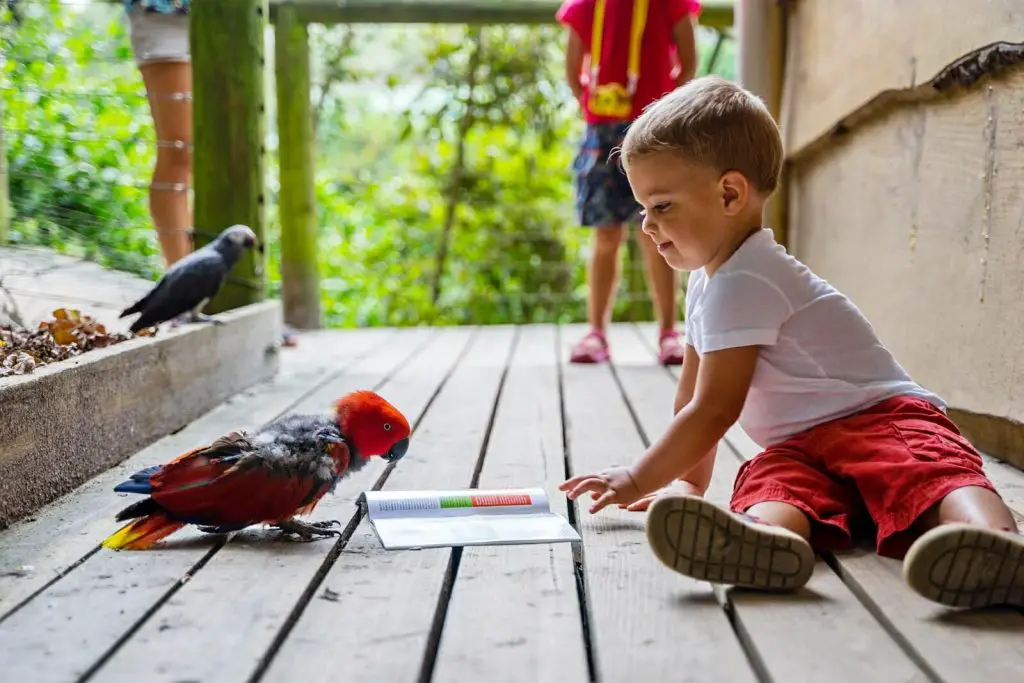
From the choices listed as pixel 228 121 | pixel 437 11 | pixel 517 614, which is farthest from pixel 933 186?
pixel 437 11

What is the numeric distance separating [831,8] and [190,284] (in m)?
1.83

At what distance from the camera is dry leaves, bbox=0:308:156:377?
1.81 m

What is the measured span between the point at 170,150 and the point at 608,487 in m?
2.18

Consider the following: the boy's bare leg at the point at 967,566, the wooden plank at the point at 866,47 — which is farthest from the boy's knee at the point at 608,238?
the boy's bare leg at the point at 967,566

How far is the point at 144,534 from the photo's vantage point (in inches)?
58.0

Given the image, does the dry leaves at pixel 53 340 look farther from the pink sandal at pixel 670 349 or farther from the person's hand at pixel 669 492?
the pink sandal at pixel 670 349

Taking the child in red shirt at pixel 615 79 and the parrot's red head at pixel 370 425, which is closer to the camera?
the parrot's red head at pixel 370 425

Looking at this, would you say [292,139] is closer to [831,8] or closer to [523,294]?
[523,294]

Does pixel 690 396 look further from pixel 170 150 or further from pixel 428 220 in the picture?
pixel 428 220

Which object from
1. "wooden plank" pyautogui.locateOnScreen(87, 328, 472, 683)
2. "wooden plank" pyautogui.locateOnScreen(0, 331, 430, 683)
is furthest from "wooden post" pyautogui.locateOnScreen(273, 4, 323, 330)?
"wooden plank" pyautogui.locateOnScreen(0, 331, 430, 683)

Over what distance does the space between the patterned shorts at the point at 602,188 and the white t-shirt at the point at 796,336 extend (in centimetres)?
181

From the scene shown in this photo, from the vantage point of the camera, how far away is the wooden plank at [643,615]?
1061 millimetres

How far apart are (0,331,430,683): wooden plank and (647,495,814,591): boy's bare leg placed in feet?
1.64

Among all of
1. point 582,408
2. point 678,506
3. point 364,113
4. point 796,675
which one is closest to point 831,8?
point 582,408
